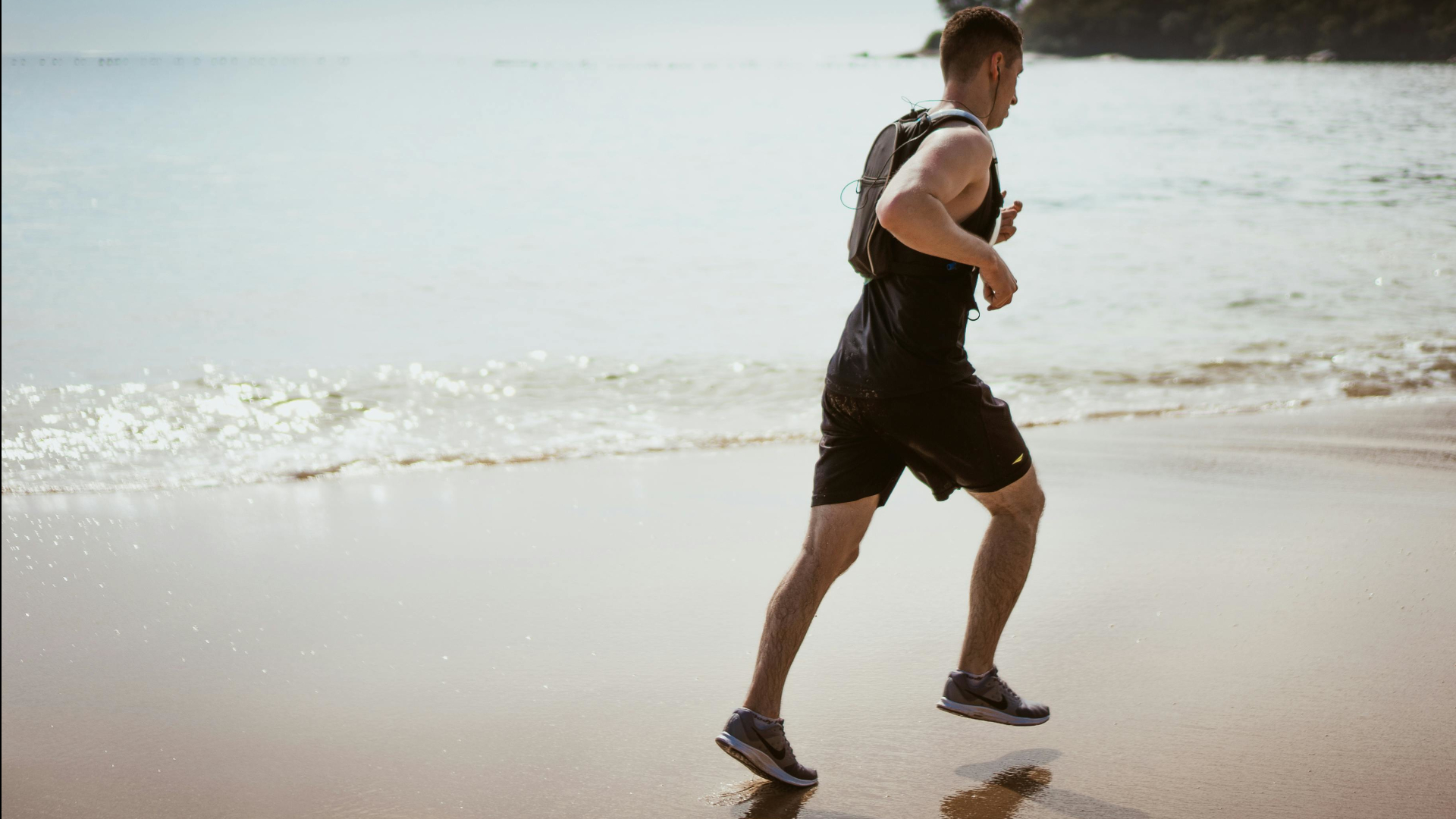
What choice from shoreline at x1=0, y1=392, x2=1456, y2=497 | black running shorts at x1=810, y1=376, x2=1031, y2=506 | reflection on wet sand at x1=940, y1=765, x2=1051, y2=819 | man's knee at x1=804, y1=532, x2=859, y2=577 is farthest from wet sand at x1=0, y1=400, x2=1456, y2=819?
black running shorts at x1=810, y1=376, x2=1031, y2=506

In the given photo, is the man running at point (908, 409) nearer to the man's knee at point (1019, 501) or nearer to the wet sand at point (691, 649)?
the man's knee at point (1019, 501)

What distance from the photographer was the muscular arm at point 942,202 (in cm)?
236

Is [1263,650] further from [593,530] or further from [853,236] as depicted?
[593,530]

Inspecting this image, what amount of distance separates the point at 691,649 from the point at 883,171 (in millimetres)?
1607

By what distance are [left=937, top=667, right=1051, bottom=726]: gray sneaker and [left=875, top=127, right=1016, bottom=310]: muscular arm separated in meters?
0.95

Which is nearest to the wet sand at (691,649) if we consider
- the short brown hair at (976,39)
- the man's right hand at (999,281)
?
the man's right hand at (999,281)

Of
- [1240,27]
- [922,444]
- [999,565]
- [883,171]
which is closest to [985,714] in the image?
[999,565]

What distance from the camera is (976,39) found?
8.53 feet

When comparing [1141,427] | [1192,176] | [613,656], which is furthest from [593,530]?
[1192,176]

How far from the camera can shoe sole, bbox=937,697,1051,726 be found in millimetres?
2779

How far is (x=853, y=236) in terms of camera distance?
2668 mm

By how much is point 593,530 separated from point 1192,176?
84.5 feet

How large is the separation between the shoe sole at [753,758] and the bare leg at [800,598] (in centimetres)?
9

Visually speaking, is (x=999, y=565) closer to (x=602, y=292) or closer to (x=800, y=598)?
(x=800, y=598)
